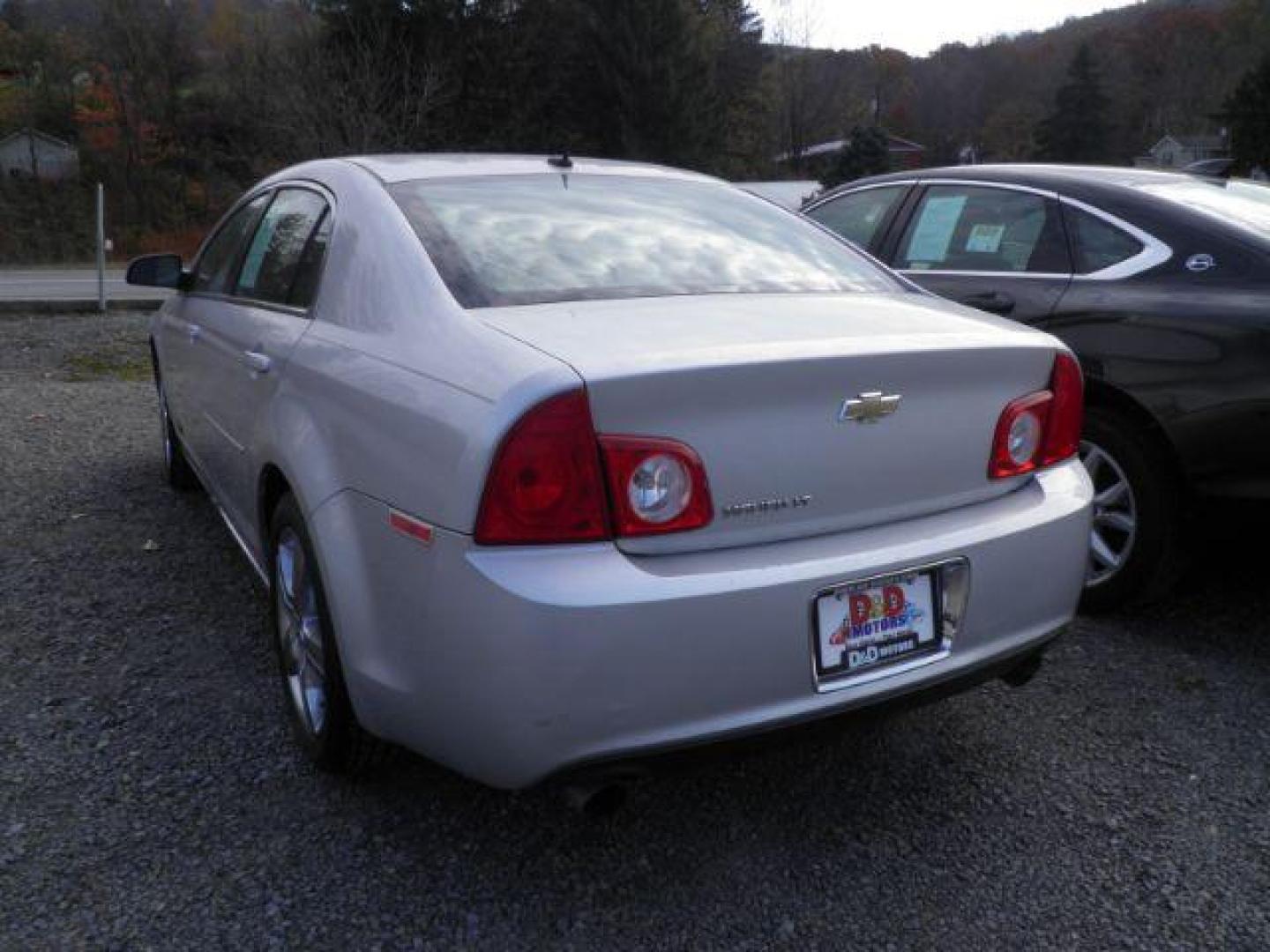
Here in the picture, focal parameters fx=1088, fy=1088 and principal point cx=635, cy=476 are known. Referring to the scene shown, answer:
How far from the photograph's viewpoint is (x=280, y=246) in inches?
130

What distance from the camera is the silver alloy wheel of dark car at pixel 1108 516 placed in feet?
12.0

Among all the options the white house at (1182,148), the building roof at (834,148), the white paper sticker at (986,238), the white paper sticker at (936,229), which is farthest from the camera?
the white house at (1182,148)

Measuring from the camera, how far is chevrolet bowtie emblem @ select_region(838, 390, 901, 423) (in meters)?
2.13

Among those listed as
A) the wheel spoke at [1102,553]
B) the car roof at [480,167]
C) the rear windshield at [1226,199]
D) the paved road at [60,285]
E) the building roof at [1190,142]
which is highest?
the building roof at [1190,142]

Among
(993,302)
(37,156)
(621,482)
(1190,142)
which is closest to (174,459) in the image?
(993,302)

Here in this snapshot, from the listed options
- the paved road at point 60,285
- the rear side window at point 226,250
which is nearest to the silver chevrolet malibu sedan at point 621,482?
the rear side window at point 226,250

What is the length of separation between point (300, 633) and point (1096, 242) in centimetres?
295

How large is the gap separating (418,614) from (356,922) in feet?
2.18

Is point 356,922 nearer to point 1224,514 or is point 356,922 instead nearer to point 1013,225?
point 1224,514

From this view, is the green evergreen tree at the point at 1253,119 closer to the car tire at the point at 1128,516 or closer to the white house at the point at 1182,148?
the white house at the point at 1182,148

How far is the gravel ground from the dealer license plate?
149 mm

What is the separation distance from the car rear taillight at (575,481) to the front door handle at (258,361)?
1281 millimetres

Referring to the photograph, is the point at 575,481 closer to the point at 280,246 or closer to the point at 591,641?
the point at 591,641

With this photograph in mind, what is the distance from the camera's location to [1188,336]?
337cm
